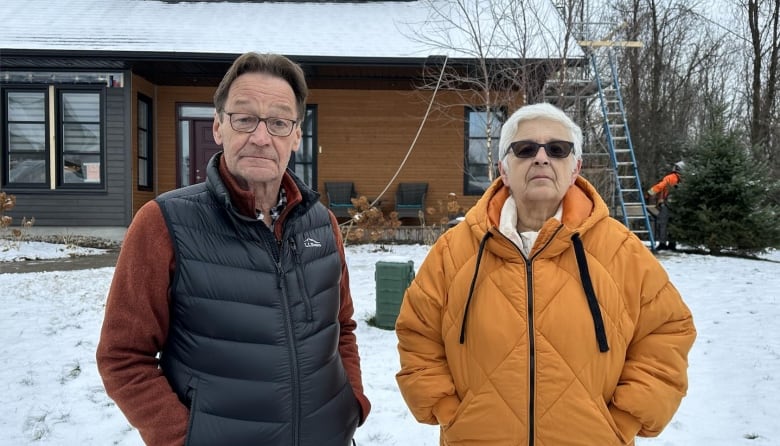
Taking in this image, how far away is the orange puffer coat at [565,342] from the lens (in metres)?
1.69

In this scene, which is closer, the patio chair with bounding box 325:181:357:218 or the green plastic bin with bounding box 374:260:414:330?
the green plastic bin with bounding box 374:260:414:330

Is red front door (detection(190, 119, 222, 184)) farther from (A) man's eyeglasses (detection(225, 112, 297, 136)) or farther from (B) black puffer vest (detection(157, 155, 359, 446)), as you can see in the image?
(B) black puffer vest (detection(157, 155, 359, 446))

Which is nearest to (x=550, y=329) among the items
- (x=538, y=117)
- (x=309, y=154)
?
(x=538, y=117)

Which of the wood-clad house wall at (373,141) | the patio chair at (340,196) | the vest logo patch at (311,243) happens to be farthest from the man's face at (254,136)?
the wood-clad house wall at (373,141)

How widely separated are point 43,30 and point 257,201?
12.1m

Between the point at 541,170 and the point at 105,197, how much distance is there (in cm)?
1085

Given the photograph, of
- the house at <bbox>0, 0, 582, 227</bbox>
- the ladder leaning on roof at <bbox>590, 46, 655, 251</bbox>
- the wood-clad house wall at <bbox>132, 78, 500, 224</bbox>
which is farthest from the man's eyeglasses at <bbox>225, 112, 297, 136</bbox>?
the wood-clad house wall at <bbox>132, 78, 500, 224</bbox>

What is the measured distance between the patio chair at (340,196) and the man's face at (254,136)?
984cm

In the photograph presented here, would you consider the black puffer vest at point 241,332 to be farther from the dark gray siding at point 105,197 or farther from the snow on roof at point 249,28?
the dark gray siding at point 105,197

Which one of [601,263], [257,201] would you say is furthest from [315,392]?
[601,263]

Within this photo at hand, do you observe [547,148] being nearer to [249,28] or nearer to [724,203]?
[724,203]

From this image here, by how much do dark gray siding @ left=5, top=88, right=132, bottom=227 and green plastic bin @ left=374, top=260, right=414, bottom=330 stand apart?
7556 millimetres

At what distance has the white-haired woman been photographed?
5.56 ft

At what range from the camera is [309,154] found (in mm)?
12211
